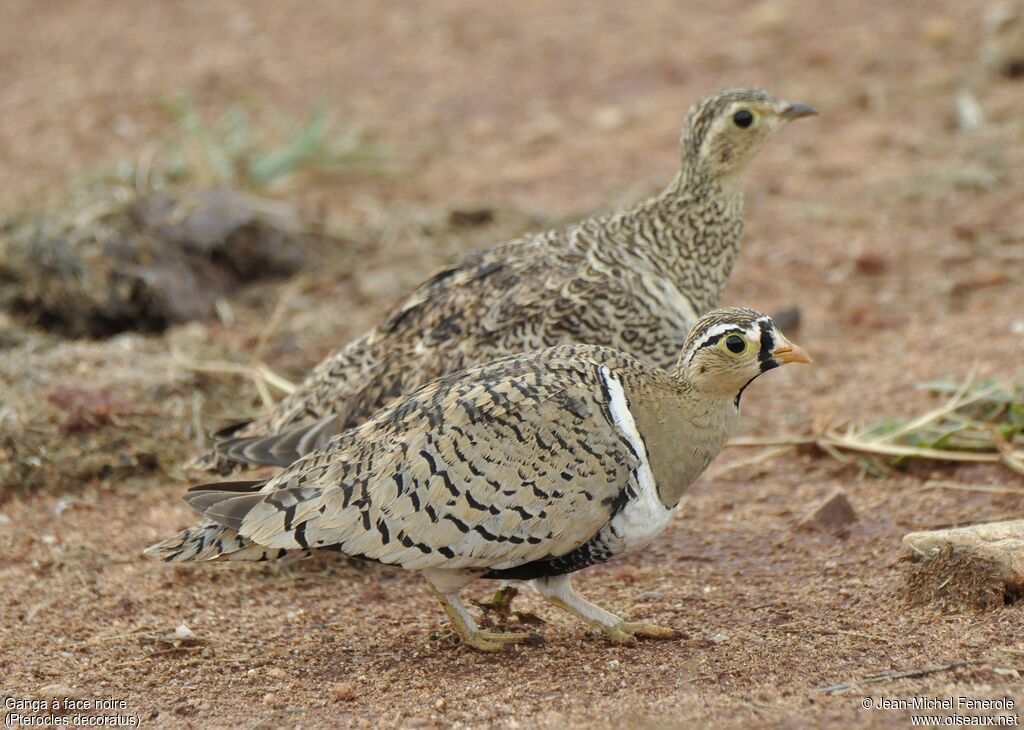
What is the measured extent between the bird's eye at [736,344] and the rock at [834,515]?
4.19 feet

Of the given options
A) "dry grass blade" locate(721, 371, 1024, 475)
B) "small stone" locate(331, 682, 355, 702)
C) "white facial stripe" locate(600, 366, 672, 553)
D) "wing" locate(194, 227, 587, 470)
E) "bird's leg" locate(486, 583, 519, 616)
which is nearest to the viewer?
"small stone" locate(331, 682, 355, 702)

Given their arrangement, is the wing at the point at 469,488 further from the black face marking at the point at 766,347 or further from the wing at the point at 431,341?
the wing at the point at 431,341

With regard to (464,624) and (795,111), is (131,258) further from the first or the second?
(464,624)

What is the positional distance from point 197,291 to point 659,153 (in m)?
3.94

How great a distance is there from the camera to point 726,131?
604cm

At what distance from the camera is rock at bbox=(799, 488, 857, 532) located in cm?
556

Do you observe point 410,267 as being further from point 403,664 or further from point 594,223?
point 403,664

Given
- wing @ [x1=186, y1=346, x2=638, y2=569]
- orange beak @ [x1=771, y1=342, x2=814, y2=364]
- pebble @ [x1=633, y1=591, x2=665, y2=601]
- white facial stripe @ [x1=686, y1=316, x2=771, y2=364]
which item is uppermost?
white facial stripe @ [x1=686, y1=316, x2=771, y2=364]

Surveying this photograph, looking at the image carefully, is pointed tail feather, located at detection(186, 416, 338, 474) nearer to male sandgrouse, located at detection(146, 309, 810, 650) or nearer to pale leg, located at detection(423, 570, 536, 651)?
male sandgrouse, located at detection(146, 309, 810, 650)

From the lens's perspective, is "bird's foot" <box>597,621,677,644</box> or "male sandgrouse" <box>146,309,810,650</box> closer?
"male sandgrouse" <box>146,309,810,650</box>

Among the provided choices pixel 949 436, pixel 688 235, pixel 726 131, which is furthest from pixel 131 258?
pixel 949 436

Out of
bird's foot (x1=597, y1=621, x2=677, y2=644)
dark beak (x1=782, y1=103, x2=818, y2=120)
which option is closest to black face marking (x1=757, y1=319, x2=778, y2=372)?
bird's foot (x1=597, y1=621, x2=677, y2=644)

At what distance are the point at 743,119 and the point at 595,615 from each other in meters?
2.52

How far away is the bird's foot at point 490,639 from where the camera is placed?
15.1ft
